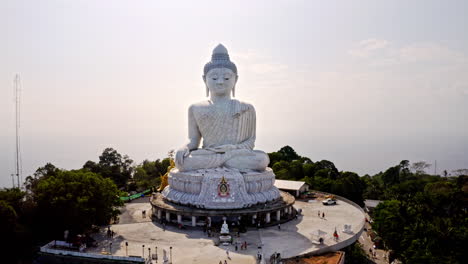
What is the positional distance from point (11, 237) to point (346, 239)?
664 inches

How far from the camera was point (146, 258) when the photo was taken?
18031 mm

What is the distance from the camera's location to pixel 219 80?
28266 millimetres

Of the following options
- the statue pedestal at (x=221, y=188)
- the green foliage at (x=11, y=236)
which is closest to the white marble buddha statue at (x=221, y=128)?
the statue pedestal at (x=221, y=188)

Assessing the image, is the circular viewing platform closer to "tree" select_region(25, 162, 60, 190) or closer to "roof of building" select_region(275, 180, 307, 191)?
"roof of building" select_region(275, 180, 307, 191)

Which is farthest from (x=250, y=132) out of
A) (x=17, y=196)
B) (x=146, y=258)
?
(x=17, y=196)

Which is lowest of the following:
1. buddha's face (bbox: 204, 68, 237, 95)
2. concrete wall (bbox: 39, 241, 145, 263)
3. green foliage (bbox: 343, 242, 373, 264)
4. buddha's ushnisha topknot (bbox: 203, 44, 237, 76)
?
green foliage (bbox: 343, 242, 373, 264)

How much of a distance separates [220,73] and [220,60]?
4.28 feet

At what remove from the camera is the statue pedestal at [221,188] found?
925 inches

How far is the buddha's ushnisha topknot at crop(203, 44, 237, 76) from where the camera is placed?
2897 centimetres

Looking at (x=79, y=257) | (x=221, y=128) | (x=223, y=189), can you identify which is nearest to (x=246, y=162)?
(x=223, y=189)

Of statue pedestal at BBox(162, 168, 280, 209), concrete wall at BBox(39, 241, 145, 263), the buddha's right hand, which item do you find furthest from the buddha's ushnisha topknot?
concrete wall at BBox(39, 241, 145, 263)

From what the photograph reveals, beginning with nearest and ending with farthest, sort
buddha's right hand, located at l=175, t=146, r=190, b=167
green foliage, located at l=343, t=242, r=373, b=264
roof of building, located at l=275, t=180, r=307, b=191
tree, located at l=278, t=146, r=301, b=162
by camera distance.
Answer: green foliage, located at l=343, t=242, r=373, b=264 → buddha's right hand, located at l=175, t=146, r=190, b=167 → roof of building, located at l=275, t=180, r=307, b=191 → tree, located at l=278, t=146, r=301, b=162

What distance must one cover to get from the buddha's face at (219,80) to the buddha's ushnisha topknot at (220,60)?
0.48 meters

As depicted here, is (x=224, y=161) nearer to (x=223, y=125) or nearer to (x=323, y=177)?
(x=223, y=125)
